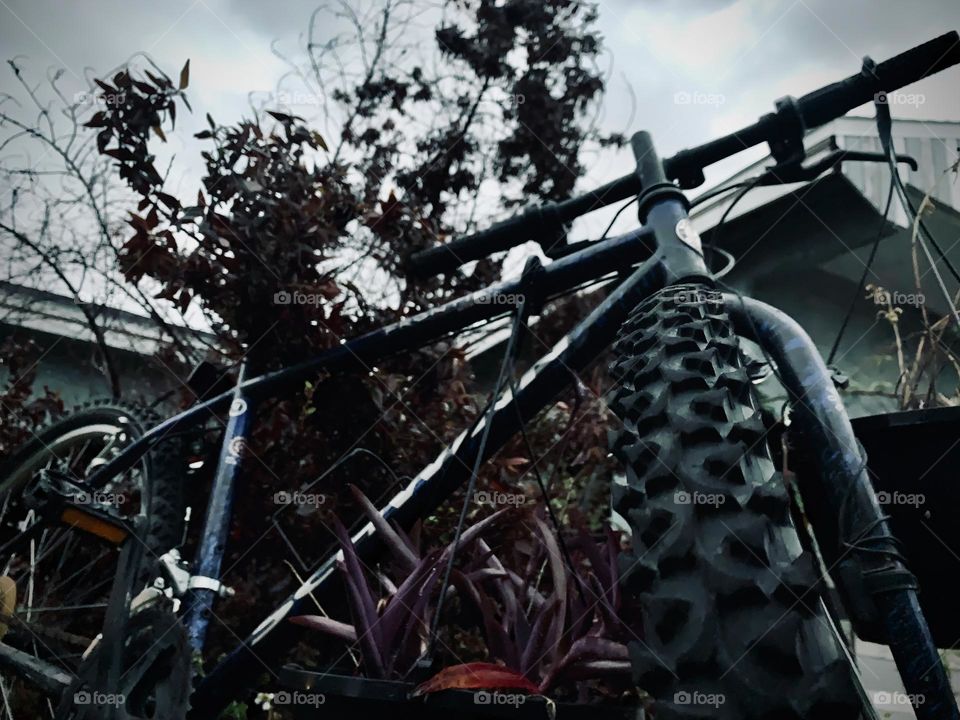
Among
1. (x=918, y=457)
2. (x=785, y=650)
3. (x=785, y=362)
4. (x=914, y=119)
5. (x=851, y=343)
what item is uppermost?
(x=914, y=119)

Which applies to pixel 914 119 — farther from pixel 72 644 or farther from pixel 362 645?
pixel 72 644

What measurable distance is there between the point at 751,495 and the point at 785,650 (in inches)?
7.1

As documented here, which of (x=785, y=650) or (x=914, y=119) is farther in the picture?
(x=914, y=119)

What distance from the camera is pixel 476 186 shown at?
145 inches

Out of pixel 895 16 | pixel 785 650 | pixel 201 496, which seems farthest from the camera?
pixel 895 16

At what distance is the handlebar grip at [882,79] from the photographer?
1.22m

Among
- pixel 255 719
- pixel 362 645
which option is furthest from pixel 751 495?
pixel 255 719
